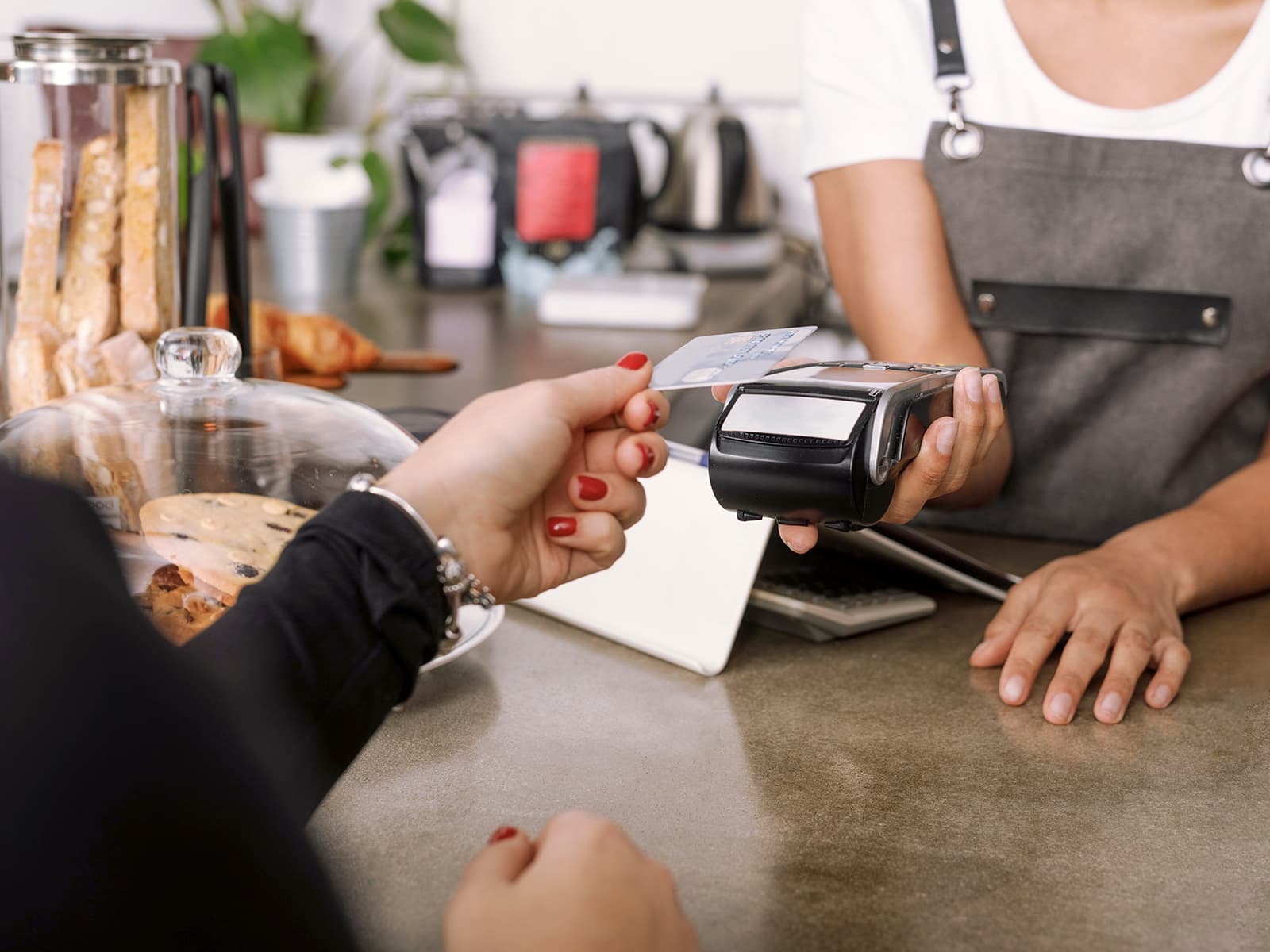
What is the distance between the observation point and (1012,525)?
1351 millimetres

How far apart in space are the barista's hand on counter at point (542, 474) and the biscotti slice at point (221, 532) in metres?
0.12

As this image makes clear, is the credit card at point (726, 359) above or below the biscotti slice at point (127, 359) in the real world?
above

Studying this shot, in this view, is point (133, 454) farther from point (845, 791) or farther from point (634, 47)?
point (634, 47)

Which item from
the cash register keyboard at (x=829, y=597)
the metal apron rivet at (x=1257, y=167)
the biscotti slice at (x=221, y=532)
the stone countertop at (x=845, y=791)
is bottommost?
the stone countertop at (x=845, y=791)

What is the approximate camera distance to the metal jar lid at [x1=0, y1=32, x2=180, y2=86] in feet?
3.20

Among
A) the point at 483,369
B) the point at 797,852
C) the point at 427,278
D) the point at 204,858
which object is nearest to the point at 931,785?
the point at 797,852

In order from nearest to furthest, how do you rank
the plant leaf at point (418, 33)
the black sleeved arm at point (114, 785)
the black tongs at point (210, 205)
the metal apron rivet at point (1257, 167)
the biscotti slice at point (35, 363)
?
the black sleeved arm at point (114, 785)
the biscotti slice at point (35, 363)
the black tongs at point (210, 205)
the metal apron rivet at point (1257, 167)
the plant leaf at point (418, 33)

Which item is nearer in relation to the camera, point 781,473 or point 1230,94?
point 781,473

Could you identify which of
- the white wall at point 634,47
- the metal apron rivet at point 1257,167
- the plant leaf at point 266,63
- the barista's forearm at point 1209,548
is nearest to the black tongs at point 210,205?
the barista's forearm at point 1209,548

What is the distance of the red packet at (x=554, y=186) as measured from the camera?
218 cm

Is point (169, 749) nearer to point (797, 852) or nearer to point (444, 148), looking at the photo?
point (797, 852)

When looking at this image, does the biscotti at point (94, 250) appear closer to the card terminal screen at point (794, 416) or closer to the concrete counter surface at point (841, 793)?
the concrete counter surface at point (841, 793)

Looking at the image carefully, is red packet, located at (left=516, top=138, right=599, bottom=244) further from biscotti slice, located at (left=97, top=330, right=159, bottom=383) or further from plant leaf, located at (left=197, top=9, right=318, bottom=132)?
biscotti slice, located at (left=97, top=330, right=159, bottom=383)

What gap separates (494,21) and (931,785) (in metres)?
2.22
